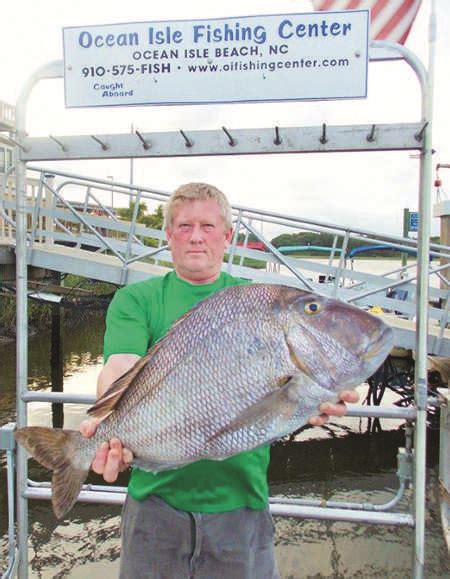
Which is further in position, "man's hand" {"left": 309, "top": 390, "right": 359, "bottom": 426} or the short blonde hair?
the short blonde hair

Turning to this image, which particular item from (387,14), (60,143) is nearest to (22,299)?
(60,143)

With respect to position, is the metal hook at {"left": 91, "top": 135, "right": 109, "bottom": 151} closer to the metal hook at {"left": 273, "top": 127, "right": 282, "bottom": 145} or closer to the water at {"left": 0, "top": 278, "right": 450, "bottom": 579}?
the metal hook at {"left": 273, "top": 127, "right": 282, "bottom": 145}

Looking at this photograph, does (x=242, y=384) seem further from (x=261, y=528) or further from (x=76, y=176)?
(x=76, y=176)

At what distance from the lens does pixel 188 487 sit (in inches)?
85.4

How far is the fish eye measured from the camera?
177 cm

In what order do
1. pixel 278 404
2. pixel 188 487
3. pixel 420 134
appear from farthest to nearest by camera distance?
pixel 420 134, pixel 188 487, pixel 278 404

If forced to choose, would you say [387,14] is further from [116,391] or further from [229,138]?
[116,391]

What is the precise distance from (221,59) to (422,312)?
1608 mm

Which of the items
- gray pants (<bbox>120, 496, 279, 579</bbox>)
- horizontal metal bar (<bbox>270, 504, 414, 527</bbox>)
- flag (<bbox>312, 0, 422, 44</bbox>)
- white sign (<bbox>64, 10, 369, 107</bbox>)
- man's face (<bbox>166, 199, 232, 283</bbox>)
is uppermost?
flag (<bbox>312, 0, 422, 44</bbox>)

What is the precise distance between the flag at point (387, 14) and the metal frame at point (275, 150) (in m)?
0.13

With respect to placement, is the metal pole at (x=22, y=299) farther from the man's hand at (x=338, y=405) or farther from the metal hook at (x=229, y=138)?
the man's hand at (x=338, y=405)

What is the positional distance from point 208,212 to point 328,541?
195 inches

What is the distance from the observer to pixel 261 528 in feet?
7.41

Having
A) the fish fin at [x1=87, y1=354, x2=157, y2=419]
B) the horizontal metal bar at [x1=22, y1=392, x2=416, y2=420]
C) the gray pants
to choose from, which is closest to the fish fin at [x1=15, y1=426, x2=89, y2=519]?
the fish fin at [x1=87, y1=354, x2=157, y2=419]
